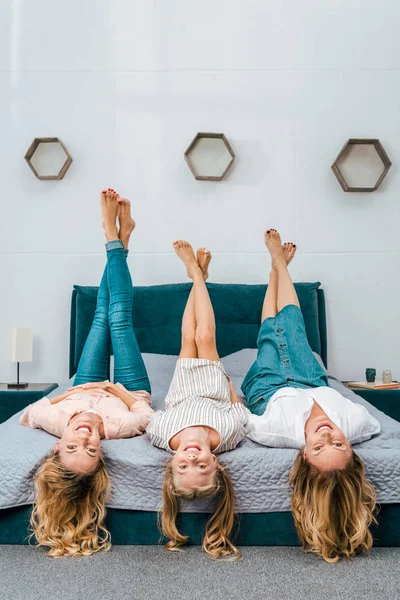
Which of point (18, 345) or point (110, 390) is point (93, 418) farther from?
point (18, 345)

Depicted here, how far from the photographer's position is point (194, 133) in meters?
3.90

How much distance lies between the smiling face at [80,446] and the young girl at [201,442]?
0.73 feet

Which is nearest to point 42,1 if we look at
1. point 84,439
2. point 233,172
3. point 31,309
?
point 233,172

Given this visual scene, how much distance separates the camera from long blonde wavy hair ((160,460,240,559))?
1.92 m

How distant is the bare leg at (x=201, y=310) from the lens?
9.13 ft

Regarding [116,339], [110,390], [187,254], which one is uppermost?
[187,254]

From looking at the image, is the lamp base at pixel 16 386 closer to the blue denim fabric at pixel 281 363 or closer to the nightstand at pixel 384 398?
the blue denim fabric at pixel 281 363

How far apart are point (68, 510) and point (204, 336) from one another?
110 centimetres

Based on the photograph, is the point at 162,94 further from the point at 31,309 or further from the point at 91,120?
the point at 31,309

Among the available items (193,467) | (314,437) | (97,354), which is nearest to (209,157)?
(97,354)

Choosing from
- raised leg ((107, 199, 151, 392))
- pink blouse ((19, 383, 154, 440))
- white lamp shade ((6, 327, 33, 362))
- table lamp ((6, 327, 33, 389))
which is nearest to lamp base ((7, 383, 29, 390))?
table lamp ((6, 327, 33, 389))

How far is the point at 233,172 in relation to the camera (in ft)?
12.8

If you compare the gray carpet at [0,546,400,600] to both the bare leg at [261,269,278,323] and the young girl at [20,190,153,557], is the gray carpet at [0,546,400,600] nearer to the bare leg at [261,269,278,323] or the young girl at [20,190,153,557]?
the young girl at [20,190,153,557]

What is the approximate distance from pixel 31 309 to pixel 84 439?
6.81 feet
